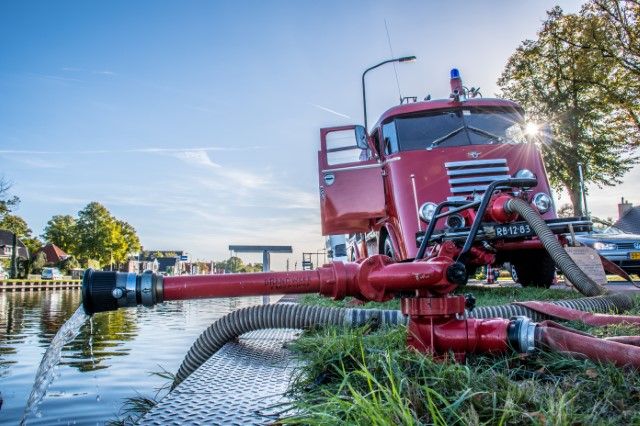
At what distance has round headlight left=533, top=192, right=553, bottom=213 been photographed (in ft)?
22.6

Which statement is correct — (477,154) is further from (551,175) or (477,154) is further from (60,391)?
(551,175)

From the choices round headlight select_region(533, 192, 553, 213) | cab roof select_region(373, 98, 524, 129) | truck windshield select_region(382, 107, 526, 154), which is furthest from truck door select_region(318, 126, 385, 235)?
round headlight select_region(533, 192, 553, 213)

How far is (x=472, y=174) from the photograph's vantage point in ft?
23.2

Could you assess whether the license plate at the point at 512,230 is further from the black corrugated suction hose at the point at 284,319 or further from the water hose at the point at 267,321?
the water hose at the point at 267,321

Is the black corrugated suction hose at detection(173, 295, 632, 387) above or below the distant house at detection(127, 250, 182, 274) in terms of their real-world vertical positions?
below

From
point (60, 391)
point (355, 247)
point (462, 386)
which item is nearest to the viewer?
point (462, 386)

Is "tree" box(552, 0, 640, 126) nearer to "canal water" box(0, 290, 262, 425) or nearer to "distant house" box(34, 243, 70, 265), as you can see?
"canal water" box(0, 290, 262, 425)

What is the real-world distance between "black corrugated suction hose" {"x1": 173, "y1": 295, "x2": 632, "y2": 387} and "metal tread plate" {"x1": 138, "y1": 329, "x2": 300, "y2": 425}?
0.28 metres

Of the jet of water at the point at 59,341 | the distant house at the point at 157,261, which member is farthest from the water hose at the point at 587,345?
the distant house at the point at 157,261

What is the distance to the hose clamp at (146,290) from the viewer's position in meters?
2.41

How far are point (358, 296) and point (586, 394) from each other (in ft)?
3.43

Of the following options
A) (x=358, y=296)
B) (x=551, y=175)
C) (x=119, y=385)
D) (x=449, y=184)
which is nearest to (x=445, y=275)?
(x=358, y=296)

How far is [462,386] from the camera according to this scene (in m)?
1.94

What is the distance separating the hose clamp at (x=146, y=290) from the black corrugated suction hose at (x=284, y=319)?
1.63 meters
